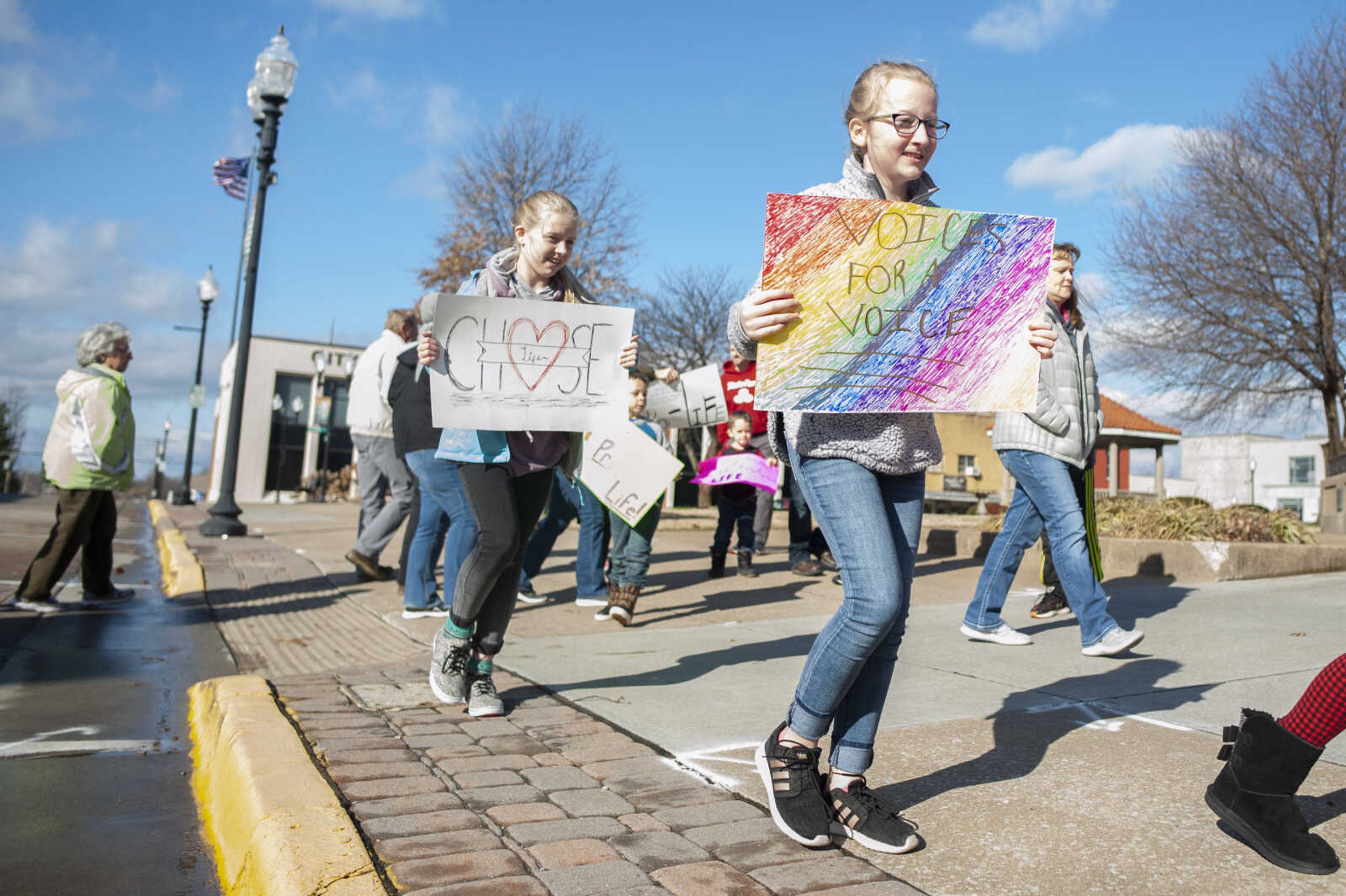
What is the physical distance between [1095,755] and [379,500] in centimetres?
628

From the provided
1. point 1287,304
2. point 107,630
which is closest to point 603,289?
point 1287,304

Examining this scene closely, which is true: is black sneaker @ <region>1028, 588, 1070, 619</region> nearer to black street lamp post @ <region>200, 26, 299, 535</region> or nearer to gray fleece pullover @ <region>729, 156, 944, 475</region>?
gray fleece pullover @ <region>729, 156, 944, 475</region>

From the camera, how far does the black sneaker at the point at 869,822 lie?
7.97 ft

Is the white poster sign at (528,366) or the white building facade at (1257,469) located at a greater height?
the white building facade at (1257,469)

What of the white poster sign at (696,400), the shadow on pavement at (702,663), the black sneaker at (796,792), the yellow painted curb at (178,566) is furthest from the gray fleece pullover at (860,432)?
the yellow painted curb at (178,566)

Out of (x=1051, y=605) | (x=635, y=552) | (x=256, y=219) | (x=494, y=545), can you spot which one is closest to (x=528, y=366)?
(x=494, y=545)

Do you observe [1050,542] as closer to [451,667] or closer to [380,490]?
[451,667]

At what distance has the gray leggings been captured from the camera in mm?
3787

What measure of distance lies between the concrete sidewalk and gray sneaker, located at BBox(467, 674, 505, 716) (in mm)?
65

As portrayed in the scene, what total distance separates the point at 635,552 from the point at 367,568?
109 inches

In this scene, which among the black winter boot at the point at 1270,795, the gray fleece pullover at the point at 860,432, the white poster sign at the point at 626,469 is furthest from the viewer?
the white poster sign at the point at 626,469

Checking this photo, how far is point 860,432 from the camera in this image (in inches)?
102

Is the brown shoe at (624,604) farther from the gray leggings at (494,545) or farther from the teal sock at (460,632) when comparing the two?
the teal sock at (460,632)

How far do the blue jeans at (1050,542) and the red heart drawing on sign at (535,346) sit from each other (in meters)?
2.32
